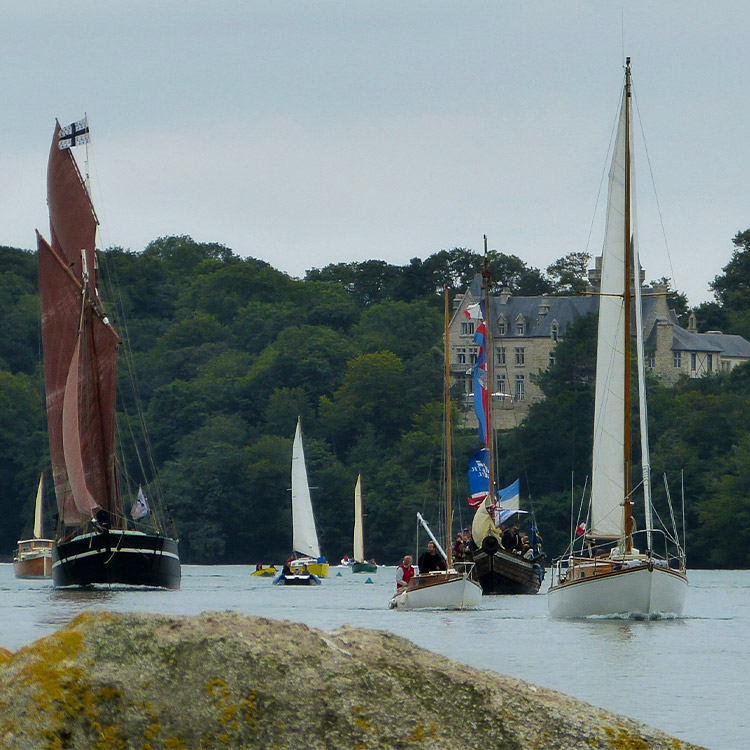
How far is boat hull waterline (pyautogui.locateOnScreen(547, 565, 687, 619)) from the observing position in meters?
37.9

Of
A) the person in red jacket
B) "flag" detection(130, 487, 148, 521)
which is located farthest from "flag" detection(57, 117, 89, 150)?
the person in red jacket

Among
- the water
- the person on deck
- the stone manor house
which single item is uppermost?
the stone manor house

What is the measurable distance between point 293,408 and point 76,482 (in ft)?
312

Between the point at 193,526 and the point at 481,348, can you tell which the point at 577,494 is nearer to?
the point at 193,526

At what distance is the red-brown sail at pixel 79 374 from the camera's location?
6309 centimetres

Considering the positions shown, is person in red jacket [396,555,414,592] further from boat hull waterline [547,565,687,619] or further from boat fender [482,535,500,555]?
boat fender [482,535,500,555]

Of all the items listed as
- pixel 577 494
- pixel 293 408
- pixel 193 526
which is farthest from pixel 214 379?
pixel 577 494

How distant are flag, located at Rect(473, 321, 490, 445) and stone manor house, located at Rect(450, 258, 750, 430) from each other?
10362 cm

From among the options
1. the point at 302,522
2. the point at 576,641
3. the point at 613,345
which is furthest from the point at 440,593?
the point at 302,522

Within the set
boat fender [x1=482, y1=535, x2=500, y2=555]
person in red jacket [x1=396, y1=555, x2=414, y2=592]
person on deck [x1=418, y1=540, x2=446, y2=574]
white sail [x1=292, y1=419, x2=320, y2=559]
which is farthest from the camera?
white sail [x1=292, y1=419, x2=320, y2=559]

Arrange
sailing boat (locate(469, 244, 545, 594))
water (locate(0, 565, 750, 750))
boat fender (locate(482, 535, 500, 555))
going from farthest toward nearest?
sailing boat (locate(469, 244, 545, 594)) < boat fender (locate(482, 535, 500, 555)) < water (locate(0, 565, 750, 750))

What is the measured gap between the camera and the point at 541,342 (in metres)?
179

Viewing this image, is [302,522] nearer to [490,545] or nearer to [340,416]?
[340,416]

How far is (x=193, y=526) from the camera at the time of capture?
13912 centimetres
